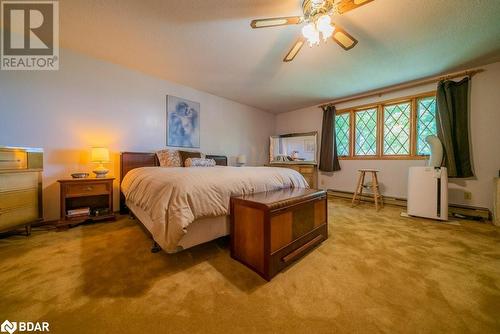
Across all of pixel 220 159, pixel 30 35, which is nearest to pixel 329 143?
pixel 220 159

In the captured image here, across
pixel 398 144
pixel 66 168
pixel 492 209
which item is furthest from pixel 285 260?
pixel 398 144

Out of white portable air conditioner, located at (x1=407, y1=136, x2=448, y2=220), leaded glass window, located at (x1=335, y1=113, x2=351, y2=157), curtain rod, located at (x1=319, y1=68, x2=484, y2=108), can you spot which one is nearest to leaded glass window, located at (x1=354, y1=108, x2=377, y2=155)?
leaded glass window, located at (x1=335, y1=113, x2=351, y2=157)

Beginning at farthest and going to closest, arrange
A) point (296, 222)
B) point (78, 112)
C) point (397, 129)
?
point (397, 129) → point (78, 112) → point (296, 222)

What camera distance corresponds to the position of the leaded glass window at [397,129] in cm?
324

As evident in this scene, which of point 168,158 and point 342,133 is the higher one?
point 342,133

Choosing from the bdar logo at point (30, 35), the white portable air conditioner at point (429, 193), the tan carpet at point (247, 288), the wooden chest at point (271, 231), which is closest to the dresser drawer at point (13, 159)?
the tan carpet at point (247, 288)

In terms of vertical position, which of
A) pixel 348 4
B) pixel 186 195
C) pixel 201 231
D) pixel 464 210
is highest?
pixel 348 4

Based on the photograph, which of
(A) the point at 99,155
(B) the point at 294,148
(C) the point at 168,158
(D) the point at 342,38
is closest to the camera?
(D) the point at 342,38

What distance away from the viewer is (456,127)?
2680 mm

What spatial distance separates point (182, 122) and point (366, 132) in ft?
12.3

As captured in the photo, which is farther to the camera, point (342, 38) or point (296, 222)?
point (342, 38)

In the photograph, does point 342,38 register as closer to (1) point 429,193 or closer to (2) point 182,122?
(1) point 429,193

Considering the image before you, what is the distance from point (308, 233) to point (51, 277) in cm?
188

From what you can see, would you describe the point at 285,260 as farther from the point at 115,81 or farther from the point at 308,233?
the point at 115,81
